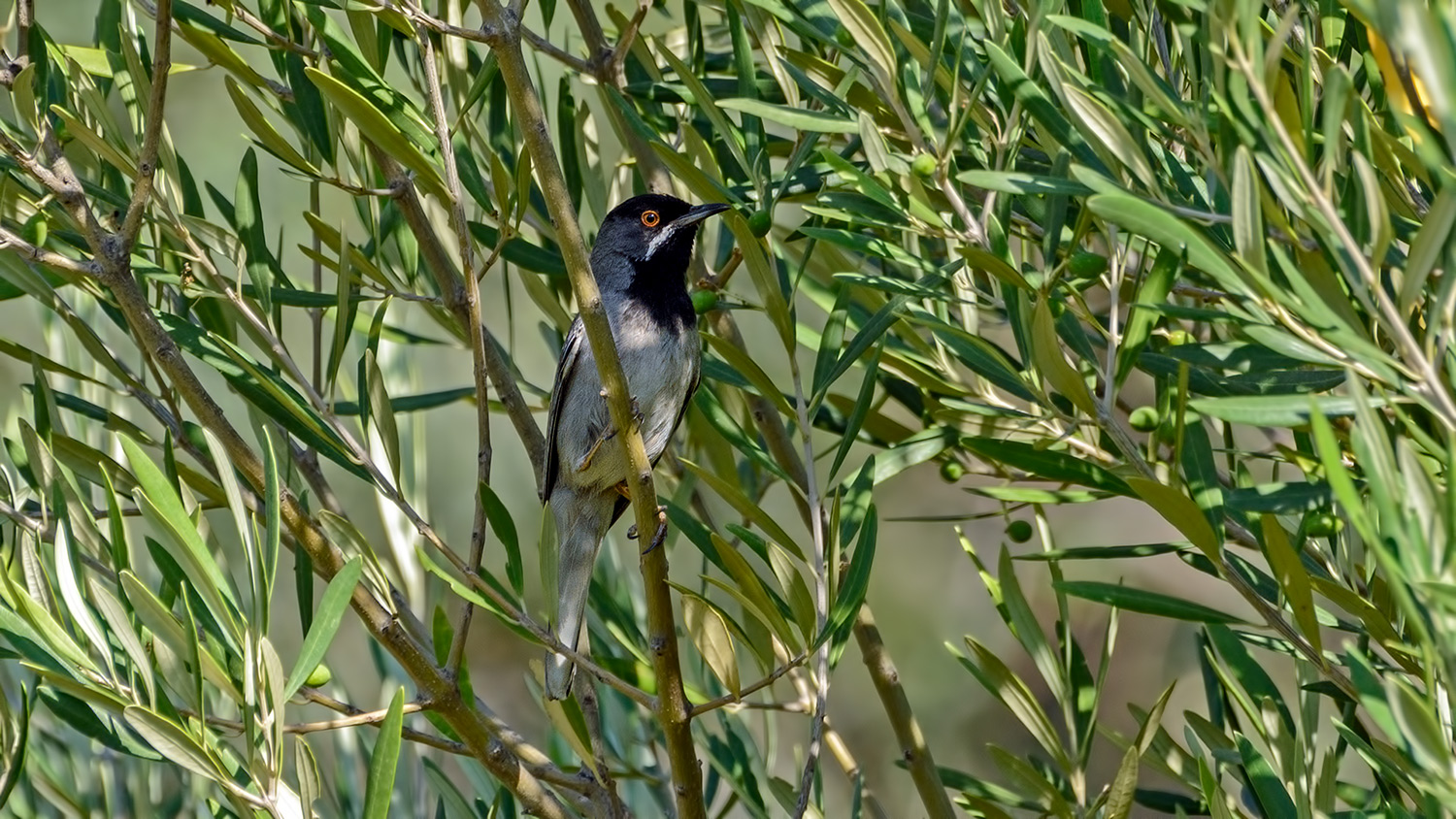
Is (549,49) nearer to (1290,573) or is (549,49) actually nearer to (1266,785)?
(1290,573)

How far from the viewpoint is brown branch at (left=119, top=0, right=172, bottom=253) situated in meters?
2.50

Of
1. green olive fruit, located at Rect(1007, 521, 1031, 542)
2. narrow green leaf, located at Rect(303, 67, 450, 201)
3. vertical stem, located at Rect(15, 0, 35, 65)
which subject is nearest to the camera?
narrow green leaf, located at Rect(303, 67, 450, 201)

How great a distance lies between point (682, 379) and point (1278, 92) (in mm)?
3043

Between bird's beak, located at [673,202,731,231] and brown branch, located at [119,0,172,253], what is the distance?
1.98 metres

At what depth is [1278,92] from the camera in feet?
6.33

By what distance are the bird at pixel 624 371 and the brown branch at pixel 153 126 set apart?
1.83m

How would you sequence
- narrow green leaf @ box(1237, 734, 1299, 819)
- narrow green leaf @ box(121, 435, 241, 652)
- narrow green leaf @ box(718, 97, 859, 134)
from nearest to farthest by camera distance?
narrow green leaf @ box(121, 435, 241, 652) → narrow green leaf @ box(1237, 734, 1299, 819) → narrow green leaf @ box(718, 97, 859, 134)

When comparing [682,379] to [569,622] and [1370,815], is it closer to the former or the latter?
[569,622]

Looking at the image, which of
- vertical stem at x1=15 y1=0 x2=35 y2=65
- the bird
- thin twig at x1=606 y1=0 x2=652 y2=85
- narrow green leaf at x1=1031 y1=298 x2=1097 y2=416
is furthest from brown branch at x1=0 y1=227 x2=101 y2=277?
the bird

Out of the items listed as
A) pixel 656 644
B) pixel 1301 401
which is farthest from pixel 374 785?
pixel 1301 401

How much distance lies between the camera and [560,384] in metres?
4.55

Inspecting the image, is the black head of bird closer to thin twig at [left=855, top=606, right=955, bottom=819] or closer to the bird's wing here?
the bird's wing

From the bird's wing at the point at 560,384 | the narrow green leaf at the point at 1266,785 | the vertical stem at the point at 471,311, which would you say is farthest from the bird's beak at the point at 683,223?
the narrow green leaf at the point at 1266,785

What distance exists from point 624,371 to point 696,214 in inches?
22.7
